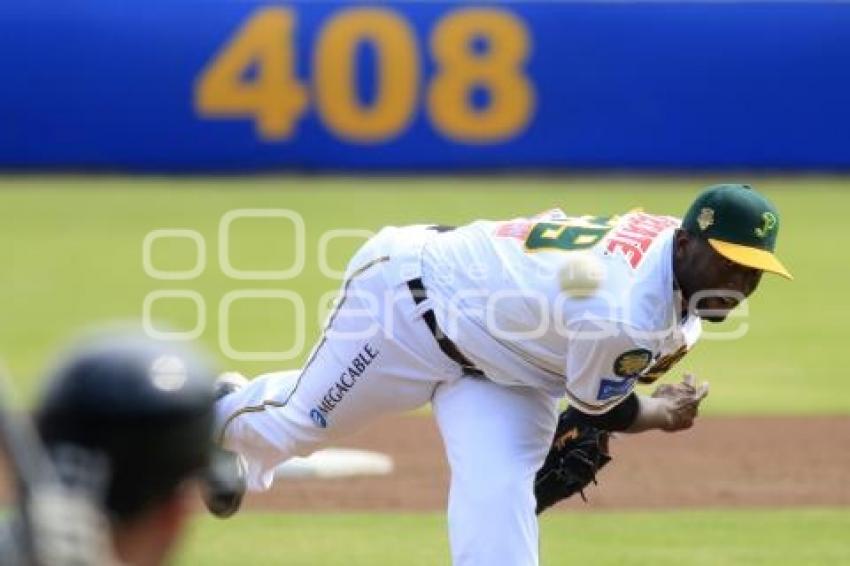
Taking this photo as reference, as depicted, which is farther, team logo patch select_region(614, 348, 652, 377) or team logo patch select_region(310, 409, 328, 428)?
team logo patch select_region(310, 409, 328, 428)

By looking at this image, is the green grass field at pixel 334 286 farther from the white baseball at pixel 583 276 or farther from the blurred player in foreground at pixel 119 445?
the blurred player in foreground at pixel 119 445

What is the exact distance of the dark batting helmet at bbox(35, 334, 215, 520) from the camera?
242 cm

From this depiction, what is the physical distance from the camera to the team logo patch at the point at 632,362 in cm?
569

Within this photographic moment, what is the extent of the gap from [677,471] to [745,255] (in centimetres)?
406

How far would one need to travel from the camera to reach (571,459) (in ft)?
21.3

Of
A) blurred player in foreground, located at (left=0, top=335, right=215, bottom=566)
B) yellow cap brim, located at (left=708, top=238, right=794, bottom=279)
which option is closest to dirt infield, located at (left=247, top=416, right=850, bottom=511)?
yellow cap brim, located at (left=708, top=238, right=794, bottom=279)

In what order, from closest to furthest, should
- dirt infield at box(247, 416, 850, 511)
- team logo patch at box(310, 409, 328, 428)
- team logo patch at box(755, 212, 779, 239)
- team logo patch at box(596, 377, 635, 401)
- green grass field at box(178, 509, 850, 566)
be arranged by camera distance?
1. team logo patch at box(755, 212, 779, 239)
2. team logo patch at box(596, 377, 635, 401)
3. team logo patch at box(310, 409, 328, 428)
4. green grass field at box(178, 509, 850, 566)
5. dirt infield at box(247, 416, 850, 511)

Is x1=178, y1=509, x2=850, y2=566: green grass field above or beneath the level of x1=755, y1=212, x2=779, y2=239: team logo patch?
beneath

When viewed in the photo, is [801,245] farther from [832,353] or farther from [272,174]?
[272,174]

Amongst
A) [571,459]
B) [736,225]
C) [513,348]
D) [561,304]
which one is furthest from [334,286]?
[736,225]

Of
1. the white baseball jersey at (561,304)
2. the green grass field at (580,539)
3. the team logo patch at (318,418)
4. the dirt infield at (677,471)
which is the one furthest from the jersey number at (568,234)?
the dirt infield at (677,471)

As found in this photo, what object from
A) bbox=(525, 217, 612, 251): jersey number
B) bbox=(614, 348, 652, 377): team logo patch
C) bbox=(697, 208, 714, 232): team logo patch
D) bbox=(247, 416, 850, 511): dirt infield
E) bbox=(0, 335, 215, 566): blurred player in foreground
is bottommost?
bbox=(247, 416, 850, 511): dirt infield

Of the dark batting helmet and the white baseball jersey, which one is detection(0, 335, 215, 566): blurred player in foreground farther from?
the white baseball jersey

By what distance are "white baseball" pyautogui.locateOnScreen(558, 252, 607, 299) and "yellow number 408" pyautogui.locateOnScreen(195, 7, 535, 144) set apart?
15.1 metres
